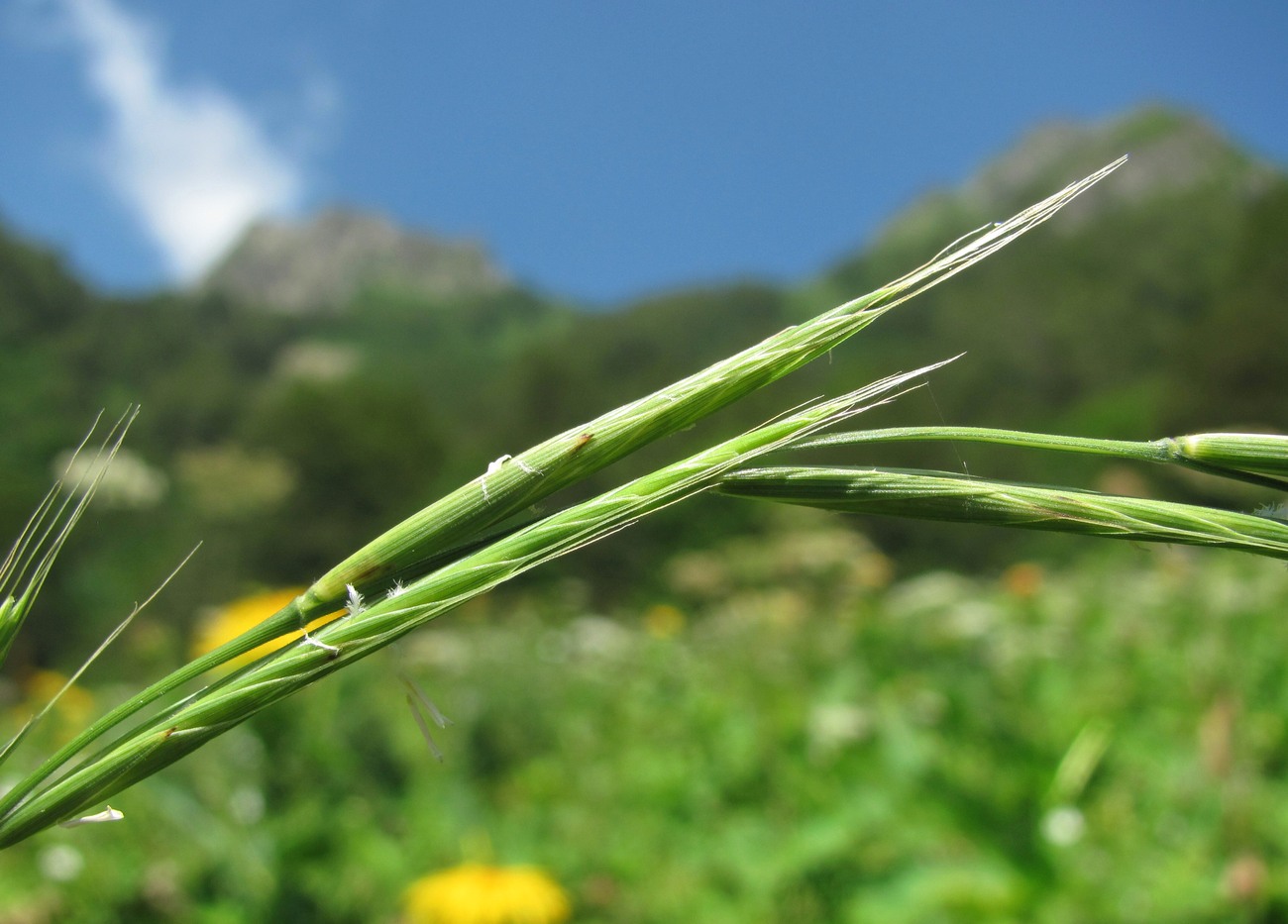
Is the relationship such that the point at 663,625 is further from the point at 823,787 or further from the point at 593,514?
the point at 593,514

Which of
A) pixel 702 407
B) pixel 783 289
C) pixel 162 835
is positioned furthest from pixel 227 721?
pixel 783 289

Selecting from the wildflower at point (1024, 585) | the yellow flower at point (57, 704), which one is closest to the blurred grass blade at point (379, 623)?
the yellow flower at point (57, 704)

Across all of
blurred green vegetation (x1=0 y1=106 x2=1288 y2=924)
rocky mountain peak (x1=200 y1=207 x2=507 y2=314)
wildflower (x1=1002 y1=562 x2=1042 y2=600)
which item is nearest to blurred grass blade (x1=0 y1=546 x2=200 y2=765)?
blurred green vegetation (x1=0 y1=106 x2=1288 y2=924)

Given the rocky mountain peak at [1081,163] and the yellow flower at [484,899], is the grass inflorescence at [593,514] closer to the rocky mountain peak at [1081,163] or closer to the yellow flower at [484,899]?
the yellow flower at [484,899]

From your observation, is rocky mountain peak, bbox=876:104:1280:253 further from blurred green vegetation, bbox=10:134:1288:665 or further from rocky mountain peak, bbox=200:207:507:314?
rocky mountain peak, bbox=200:207:507:314

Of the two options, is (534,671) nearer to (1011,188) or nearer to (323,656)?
(323,656)

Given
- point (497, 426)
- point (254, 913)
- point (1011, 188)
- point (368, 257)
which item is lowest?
point (254, 913)
